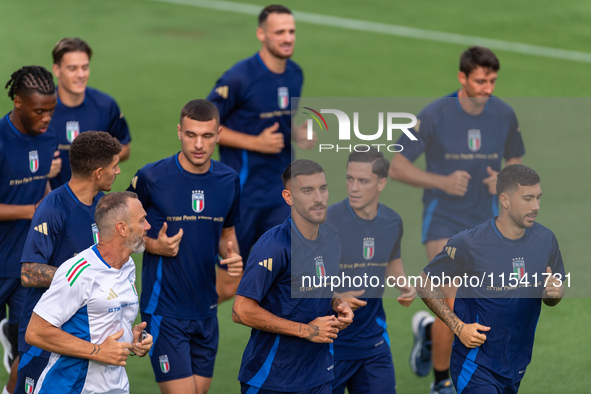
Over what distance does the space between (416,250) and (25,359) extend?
2596 millimetres

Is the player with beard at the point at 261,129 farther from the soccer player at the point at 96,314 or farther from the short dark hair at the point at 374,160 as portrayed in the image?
the soccer player at the point at 96,314

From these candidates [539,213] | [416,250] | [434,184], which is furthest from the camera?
[434,184]

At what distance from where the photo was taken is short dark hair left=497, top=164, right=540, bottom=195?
513 cm

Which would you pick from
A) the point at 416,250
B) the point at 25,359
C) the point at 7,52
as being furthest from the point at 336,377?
the point at 7,52

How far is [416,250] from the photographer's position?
5660mm

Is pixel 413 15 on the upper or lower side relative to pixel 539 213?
upper

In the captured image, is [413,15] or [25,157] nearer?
[25,157]

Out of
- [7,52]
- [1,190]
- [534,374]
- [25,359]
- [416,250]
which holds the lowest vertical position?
[534,374]

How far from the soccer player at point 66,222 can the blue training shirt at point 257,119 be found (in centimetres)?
277

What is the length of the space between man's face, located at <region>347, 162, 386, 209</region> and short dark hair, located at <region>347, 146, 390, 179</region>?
0.07ft

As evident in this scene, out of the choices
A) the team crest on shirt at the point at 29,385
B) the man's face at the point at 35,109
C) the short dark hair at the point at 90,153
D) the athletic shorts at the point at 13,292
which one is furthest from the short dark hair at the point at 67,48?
the team crest on shirt at the point at 29,385

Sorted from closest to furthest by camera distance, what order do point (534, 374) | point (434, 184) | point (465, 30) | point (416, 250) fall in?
point (416, 250) → point (434, 184) → point (534, 374) → point (465, 30)

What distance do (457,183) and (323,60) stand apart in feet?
36.3

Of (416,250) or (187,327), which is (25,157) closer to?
(187,327)
